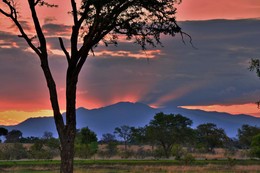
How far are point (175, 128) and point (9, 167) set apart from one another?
5436 centimetres

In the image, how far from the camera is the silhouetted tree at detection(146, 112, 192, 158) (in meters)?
99.4

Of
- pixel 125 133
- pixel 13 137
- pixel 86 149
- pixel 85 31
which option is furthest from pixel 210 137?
pixel 85 31

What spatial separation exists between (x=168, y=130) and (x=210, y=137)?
71.0ft

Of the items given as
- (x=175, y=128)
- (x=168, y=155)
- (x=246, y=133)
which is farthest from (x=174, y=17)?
(x=246, y=133)

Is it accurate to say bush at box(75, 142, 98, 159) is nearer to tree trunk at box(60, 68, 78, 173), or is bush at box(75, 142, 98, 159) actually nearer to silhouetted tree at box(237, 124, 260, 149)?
tree trunk at box(60, 68, 78, 173)

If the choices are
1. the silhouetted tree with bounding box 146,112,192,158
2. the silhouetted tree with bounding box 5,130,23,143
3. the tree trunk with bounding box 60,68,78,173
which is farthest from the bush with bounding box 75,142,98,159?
the silhouetted tree with bounding box 5,130,23,143

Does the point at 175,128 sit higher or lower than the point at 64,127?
higher

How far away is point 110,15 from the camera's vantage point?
20.0m

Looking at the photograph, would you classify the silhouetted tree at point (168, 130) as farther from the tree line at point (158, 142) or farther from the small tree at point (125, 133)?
the small tree at point (125, 133)

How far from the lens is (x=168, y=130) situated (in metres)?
102

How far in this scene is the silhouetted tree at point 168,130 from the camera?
99375 millimetres

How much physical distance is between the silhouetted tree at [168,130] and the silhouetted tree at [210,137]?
10.4 metres

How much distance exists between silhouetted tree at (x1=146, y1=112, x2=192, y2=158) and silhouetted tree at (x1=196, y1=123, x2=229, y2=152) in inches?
409

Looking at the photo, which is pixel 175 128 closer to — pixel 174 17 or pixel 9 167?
pixel 9 167
